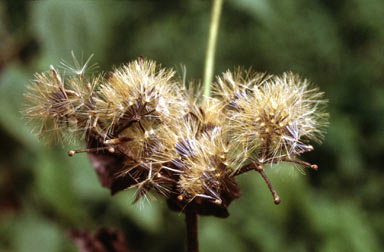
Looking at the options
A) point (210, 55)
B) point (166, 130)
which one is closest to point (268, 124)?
point (166, 130)

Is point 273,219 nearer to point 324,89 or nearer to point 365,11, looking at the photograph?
point 324,89

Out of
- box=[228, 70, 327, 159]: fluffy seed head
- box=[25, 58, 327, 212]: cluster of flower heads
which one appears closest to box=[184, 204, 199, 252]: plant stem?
box=[25, 58, 327, 212]: cluster of flower heads

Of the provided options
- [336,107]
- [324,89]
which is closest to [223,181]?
[336,107]

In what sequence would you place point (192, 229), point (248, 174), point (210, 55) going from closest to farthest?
point (192, 229)
point (210, 55)
point (248, 174)

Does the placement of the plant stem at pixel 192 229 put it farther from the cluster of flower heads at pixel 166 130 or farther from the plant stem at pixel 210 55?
the plant stem at pixel 210 55

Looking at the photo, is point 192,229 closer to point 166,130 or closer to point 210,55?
point 166,130

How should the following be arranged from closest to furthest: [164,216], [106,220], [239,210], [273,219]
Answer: [273,219], [239,210], [106,220], [164,216]

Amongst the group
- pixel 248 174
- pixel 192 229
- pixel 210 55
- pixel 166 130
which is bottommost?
pixel 248 174
